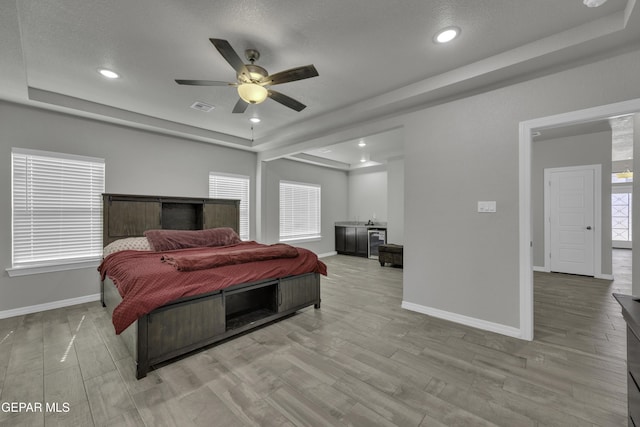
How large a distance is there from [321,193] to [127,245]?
16.2ft

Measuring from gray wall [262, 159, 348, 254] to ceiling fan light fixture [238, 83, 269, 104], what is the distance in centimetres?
340

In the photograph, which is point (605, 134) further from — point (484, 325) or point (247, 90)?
point (247, 90)

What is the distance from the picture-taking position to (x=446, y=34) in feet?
7.11

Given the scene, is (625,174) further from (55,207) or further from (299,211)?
(55,207)

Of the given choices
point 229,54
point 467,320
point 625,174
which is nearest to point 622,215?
point 625,174

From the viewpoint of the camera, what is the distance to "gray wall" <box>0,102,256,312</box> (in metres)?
3.22

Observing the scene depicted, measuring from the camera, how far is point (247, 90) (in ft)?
7.57

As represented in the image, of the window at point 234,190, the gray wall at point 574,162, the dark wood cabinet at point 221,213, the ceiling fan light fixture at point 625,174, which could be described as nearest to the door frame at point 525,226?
the gray wall at point 574,162

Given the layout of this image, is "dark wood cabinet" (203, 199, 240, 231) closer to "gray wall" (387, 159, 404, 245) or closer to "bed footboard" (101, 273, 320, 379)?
"bed footboard" (101, 273, 320, 379)

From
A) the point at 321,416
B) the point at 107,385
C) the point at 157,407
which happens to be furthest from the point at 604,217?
the point at 107,385

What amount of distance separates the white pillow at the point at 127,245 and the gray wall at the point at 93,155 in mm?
716

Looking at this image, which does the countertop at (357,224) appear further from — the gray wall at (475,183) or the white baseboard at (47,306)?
the white baseboard at (47,306)

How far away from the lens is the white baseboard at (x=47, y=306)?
10.5 feet

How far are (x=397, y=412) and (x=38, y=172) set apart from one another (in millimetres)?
4912
